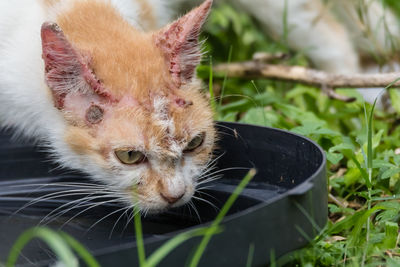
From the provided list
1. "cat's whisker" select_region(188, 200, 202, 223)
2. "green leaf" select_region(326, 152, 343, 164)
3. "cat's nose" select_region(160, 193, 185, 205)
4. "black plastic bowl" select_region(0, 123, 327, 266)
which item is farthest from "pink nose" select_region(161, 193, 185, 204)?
"green leaf" select_region(326, 152, 343, 164)

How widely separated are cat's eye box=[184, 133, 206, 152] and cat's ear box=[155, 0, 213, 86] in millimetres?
200

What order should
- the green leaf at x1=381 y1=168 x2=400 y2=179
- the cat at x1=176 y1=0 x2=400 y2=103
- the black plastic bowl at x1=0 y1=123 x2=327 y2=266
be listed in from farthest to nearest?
the cat at x1=176 y1=0 x2=400 y2=103 < the green leaf at x1=381 y1=168 x2=400 y2=179 < the black plastic bowl at x1=0 y1=123 x2=327 y2=266

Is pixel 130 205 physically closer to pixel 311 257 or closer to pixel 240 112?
pixel 311 257

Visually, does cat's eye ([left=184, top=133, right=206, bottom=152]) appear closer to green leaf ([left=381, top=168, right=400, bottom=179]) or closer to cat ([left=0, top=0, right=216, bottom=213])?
cat ([left=0, top=0, right=216, bottom=213])

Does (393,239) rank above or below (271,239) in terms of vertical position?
below

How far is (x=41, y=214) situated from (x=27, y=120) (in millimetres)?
387

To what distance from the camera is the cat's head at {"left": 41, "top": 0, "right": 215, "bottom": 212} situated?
7.12 ft

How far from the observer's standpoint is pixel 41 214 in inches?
103

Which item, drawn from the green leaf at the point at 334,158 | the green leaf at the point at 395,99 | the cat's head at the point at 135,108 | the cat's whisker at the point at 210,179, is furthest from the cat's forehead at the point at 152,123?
the green leaf at the point at 395,99

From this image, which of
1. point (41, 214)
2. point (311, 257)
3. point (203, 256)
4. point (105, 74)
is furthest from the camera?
point (41, 214)

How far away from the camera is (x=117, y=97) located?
2197mm

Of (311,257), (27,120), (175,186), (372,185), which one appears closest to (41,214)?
(27,120)

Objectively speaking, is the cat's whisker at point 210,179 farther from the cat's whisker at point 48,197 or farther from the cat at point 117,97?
the cat's whisker at point 48,197

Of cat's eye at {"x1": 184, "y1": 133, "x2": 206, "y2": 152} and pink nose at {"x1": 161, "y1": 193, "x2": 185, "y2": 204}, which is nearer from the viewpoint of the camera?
pink nose at {"x1": 161, "y1": 193, "x2": 185, "y2": 204}
